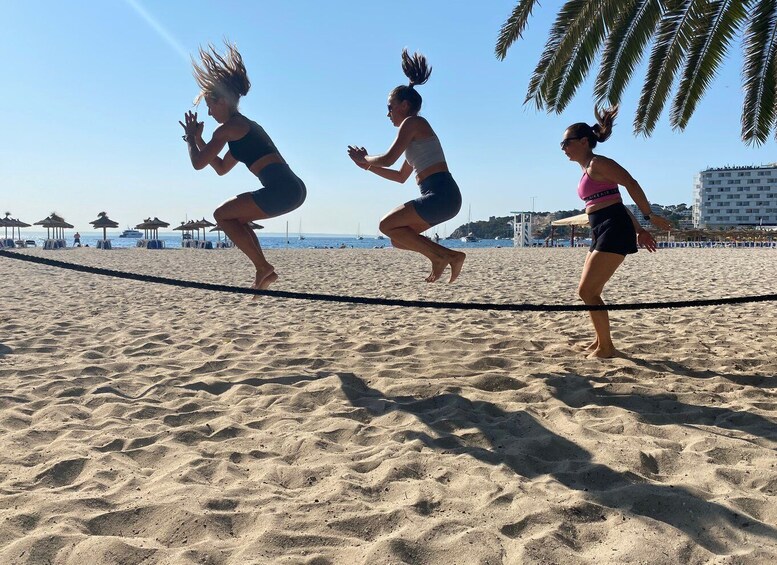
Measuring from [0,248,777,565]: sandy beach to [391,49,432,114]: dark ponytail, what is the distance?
6.74ft

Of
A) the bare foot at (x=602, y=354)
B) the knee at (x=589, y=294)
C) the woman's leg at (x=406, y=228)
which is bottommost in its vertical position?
the bare foot at (x=602, y=354)

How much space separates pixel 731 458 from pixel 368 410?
81.2 inches

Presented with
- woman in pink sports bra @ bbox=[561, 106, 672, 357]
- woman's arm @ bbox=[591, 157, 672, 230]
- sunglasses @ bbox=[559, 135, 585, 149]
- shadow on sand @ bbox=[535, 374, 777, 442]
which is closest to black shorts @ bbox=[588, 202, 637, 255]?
woman in pink sports bra @ bbox=[561, 106, 672, 357]

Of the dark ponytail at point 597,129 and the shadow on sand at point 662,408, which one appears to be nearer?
the shadow on sand at point 662,408

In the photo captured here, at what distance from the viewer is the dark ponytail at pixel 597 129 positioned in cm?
466

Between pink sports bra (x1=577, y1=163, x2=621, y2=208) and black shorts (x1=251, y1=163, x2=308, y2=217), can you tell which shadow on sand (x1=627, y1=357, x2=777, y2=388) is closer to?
pink sports bra (x1=577, y1=163, x2=621, y2=208)

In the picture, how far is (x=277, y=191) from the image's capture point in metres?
4.32

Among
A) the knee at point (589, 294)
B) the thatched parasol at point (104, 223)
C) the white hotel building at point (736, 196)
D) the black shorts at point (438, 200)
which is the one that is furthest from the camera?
the white hotel building at point (736, 196)

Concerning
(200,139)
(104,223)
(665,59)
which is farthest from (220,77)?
(104,223)

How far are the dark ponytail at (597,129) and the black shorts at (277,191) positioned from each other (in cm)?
222

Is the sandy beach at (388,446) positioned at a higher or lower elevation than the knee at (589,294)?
lower

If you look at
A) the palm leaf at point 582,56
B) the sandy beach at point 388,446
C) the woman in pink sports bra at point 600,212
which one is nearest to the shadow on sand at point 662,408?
the sandy beach at point 388,446

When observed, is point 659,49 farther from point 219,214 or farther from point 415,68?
point 219,214

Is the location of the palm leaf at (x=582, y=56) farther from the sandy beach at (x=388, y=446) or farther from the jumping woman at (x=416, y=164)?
the jumping woman at (x=416, y=164)
